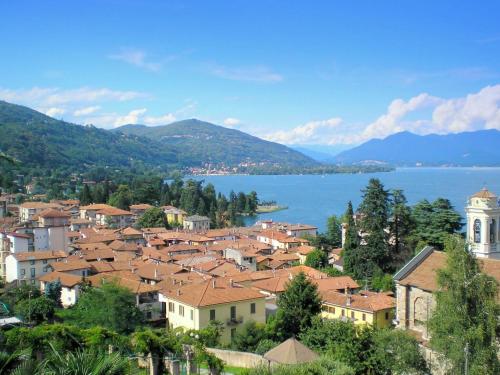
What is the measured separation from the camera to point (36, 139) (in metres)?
165

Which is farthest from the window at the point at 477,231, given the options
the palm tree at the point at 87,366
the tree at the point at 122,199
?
the tree at the point at 122,199

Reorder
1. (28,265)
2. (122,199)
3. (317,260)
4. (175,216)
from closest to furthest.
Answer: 1. (28,265)
2. (317,260)
3. (175,216)
4. (122,199)

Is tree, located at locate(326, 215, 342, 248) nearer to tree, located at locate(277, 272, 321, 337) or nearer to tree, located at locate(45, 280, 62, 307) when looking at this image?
tree, located at locate(45, 280, 62, 307)

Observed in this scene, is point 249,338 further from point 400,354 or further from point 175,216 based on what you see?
point 175,216

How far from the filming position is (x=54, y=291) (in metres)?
27.5

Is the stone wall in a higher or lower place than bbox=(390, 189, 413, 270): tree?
lower

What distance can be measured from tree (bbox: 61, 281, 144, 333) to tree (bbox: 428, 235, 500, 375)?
44.0ft

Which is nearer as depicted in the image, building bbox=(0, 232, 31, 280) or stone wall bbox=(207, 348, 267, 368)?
stone wall bbox=(207, 348, 267, 368)

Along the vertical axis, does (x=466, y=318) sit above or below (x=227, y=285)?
above

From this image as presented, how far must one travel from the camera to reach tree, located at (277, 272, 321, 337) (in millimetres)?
20000

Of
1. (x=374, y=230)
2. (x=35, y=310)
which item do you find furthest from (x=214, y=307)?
Result: (x=374, y=230)

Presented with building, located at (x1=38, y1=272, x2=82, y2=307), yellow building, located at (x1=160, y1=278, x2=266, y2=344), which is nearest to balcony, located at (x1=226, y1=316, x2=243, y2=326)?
yellow building, located at (x1=160, y1=278, x2=266, y2=344)

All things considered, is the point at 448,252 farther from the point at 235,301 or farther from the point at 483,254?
the point at 235,301

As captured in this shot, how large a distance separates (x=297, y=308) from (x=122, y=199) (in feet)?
187
